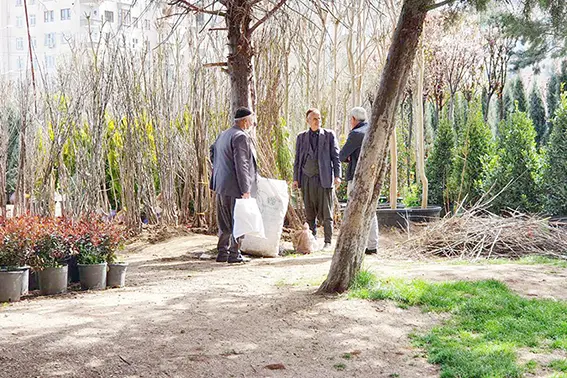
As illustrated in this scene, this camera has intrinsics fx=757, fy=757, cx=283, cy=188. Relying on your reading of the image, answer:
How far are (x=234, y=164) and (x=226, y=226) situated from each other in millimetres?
631

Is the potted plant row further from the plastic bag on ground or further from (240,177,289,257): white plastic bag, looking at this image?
the plastic bag on ground

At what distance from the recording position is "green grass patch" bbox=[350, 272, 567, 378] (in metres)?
3.87

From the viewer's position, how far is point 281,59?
9641 millimetres

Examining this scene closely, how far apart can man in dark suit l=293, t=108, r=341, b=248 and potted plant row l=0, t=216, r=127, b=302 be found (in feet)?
8.64

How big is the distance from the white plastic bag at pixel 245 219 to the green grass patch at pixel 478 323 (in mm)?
1553

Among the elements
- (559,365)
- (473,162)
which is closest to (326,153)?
(559,365)

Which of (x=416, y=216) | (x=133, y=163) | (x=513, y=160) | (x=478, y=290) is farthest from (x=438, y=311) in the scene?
(x=513, y=160)

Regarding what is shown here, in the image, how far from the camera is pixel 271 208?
7738mm

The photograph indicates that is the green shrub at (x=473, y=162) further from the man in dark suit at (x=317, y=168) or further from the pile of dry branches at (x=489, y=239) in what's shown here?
the man in dark suit at (x=317, y=168)

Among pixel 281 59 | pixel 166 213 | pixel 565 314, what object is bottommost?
pixel 565 314

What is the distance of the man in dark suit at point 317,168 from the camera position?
8070 mm

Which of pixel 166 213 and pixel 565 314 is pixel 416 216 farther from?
pixel 565 314

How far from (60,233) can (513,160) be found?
23.3 feet

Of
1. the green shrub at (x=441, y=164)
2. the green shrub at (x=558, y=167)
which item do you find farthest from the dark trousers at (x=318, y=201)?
the green shrub at (x=441, y=164)
